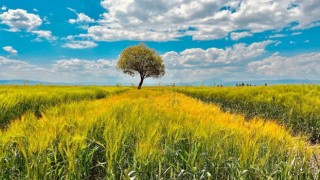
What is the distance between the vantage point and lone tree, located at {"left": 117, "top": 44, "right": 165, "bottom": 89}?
68.1 m

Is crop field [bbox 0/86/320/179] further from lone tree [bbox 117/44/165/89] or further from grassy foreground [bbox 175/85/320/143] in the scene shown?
lone tree [bbox 117/44/165/89]

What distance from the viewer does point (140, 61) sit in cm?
6831

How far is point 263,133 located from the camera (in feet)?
17.6

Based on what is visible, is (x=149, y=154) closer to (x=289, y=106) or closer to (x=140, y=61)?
(x=289, y=106)

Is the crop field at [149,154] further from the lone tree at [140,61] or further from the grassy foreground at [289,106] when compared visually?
the lone tree at [140,61]

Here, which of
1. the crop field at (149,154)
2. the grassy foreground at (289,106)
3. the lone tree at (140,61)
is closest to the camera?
the crop field at (149,154)

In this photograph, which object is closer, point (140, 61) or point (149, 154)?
point (149, 154)

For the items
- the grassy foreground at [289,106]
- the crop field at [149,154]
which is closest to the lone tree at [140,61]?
the grassy foreground at [289,106]

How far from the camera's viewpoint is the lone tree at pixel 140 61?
6812cm

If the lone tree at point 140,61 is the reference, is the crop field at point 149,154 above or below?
below

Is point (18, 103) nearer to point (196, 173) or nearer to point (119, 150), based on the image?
point (119, 150)

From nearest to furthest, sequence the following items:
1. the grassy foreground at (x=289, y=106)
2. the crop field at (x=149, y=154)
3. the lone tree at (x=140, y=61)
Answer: the crop field at (x=149, y=154) → the grassy foreground at (x=289, y=106) → the lone tree at (x=140, y=61)

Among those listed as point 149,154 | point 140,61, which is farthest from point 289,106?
point 140,61

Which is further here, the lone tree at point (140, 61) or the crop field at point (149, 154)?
the lone tree at point (140, 61)
